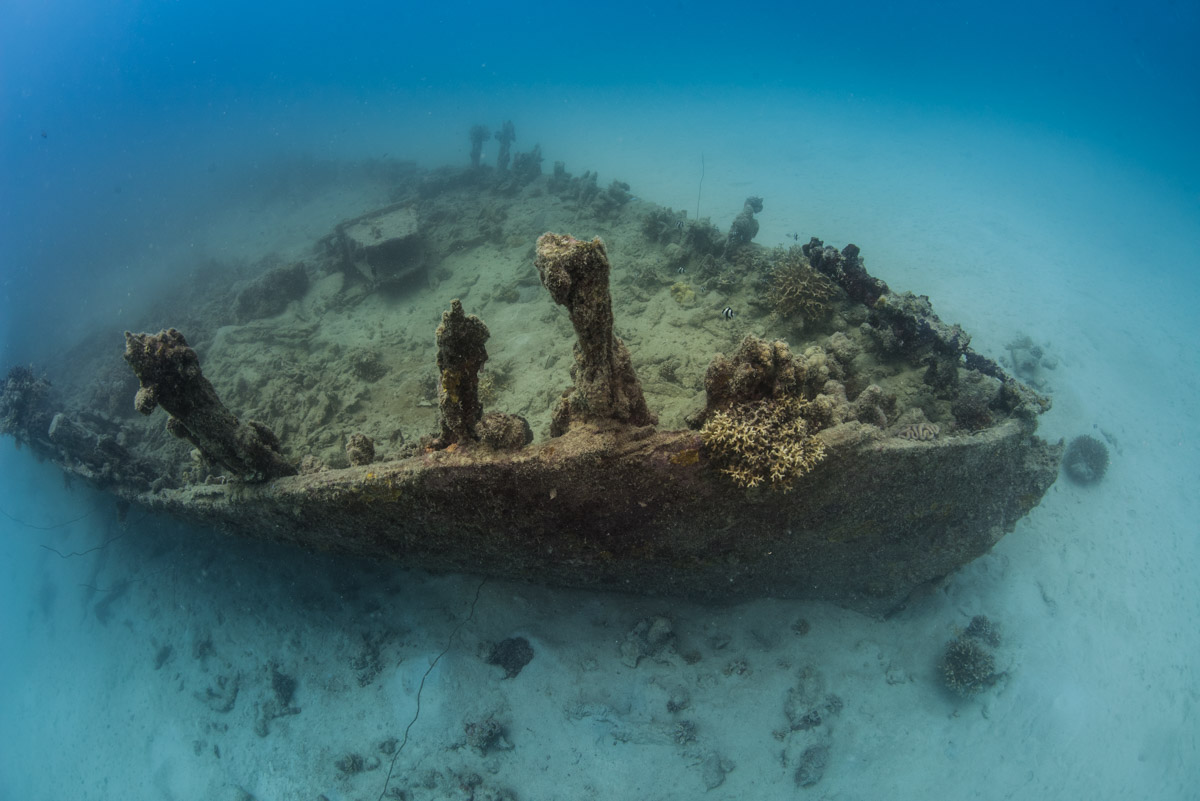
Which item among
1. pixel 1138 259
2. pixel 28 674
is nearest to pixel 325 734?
pixel 28 674

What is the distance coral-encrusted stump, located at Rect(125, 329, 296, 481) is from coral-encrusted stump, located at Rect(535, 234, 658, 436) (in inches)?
125

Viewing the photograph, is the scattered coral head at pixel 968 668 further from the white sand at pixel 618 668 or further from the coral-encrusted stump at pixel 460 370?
the coral-encrusted stump at pixel 460 370

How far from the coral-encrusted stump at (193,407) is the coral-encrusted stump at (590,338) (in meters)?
3.18

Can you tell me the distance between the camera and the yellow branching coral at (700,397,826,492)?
3.71 metres

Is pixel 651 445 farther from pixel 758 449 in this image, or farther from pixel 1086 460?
pixel 1086 460

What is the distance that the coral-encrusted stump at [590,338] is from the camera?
3.03 meters

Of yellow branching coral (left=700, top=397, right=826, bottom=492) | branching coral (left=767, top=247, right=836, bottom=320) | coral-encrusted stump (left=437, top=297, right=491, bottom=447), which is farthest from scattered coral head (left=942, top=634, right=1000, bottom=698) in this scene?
coral-encrusted stump (left=437, top=297, right=491, bottom=447)

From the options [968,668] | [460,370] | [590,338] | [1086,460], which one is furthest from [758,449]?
[1086,460]

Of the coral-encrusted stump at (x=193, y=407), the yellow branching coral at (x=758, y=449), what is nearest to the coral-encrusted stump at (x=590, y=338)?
the yellow branching coral at (x=758, y=449)

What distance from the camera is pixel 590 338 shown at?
12.0 ft

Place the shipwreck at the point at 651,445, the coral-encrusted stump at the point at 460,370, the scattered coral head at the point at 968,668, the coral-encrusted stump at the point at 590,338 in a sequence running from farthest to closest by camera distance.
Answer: the scattered coral head at the point at 968,668 < the shipwreck at the point at 651,445 < the coral-encrusted stump at the point at 460,370 < the coral-encrusted stump at the point at 590,338

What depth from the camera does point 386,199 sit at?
24.2 m

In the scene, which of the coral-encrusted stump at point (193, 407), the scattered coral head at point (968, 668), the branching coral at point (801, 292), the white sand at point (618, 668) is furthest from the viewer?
the branching coral at point (801, 292)

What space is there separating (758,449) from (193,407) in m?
5.42
